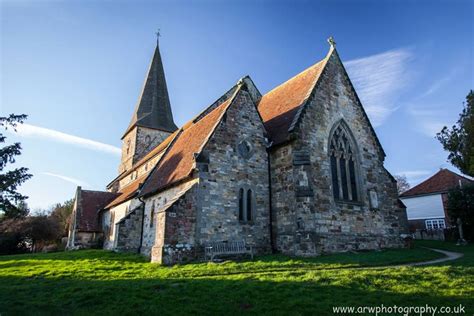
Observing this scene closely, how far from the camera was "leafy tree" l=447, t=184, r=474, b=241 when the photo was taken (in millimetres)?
25250

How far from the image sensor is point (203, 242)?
47.7ft

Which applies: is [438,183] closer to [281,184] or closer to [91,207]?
[281,184]

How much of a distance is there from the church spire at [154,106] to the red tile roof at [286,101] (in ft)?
70.7

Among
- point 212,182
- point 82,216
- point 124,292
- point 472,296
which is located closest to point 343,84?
point 212,182

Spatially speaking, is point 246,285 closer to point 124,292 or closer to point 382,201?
point 124,292

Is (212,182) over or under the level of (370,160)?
under

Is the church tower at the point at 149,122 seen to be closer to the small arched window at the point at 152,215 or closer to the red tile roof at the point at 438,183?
the small arched window at the point at 152,215

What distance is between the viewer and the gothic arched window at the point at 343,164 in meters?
17.9

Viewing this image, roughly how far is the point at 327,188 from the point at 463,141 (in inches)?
490

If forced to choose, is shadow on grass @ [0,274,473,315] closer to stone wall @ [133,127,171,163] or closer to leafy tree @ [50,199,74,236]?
stone wall @ [133,127,171,163]

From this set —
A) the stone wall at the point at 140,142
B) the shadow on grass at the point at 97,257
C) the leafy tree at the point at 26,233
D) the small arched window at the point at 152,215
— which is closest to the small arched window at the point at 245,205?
the shadow on grass at the point at 97,257

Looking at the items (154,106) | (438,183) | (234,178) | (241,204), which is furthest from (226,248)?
(438,183)

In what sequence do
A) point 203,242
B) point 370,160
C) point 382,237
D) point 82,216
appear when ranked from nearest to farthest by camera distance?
point 203,242 → point 382,237 → point 370,160 → point 82,216

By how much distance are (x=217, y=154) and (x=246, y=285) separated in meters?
8.11
